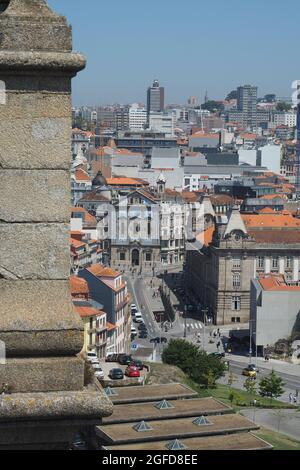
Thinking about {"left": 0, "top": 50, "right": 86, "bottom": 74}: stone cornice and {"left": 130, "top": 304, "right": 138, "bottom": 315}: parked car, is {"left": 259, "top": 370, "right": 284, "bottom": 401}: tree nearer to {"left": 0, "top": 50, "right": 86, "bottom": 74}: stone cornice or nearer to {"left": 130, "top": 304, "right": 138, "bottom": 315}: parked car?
{"left": 130, "top": 304, "right": 138, "bottom": 315}: parked car

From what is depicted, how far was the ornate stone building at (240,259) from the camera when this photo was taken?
57.1 meters

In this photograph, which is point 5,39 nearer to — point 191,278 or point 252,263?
point 252,263

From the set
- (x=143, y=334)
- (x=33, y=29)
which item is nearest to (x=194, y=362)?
(x=143, y=334)

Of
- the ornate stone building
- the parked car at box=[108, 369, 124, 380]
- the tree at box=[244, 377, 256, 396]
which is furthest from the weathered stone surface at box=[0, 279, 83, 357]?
the ornate stone building

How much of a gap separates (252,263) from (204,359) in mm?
18867

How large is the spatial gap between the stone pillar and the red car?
85.9 feet

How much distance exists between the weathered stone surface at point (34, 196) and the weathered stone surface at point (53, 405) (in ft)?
2.11

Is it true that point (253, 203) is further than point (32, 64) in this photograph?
Yes

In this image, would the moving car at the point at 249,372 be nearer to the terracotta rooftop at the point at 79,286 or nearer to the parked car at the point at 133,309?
the terracotta rooftop at the point at 79,286

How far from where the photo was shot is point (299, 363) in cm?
4653

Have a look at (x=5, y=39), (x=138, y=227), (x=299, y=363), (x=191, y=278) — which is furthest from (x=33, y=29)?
(x=138, y=227)

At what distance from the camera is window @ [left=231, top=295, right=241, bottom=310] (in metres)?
56.8

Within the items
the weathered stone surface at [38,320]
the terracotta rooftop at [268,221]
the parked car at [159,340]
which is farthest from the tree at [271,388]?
the weathered stone surface at [38,320]

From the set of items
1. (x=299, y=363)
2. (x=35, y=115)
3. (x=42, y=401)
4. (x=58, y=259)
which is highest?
(x=35, y=115)
